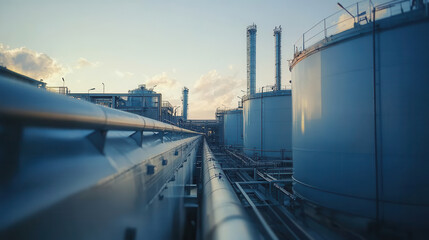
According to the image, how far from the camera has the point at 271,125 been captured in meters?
17.6

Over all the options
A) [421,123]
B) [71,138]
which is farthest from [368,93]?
[71,138]

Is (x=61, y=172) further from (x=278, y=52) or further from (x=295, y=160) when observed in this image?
(x=278, y=52)

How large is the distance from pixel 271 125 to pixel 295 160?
9.29 m

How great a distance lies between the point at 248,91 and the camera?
26859 millimetres

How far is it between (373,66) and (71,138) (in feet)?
22.8

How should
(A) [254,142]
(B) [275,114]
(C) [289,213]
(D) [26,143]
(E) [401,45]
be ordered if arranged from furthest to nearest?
(A) [254,142] < (B) [275,114] < (C) [289,213] < (E) [401,45] < (D) [26,143]

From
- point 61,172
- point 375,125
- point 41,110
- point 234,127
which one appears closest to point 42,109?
point 41,110

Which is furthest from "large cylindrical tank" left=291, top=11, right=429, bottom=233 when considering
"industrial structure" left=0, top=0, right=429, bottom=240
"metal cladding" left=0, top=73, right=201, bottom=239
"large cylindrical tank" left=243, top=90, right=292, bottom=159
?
"large cylindrical tank" left=243, top=90, right=292, bottom=159

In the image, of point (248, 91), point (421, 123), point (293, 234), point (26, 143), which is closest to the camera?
point (26, 143)

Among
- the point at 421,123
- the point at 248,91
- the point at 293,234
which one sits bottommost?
the point at 293,234

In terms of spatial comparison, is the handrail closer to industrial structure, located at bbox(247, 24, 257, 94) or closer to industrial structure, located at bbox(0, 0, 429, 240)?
industrial structure, located at bbox(0, 0, 429, 240)

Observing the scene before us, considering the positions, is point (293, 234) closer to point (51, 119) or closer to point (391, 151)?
point (391, 151)

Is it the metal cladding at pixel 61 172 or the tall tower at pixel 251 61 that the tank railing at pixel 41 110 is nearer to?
the metal cladding at pixel 61 172

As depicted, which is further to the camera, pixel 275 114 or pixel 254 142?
A: pixel 254 142
